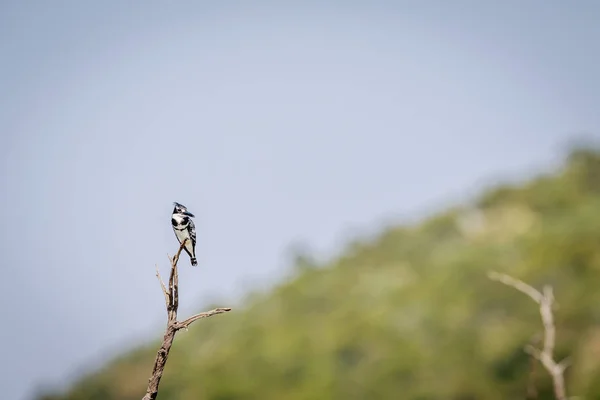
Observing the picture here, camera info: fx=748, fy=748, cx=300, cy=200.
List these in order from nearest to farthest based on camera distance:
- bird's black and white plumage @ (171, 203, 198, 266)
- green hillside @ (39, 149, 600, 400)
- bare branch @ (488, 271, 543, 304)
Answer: bare branch @ (488, 271, 543, 304) < bird's black and white plumage @ (171, 203, 198, 266) < green hillside @ (39, 149, 600, 400)

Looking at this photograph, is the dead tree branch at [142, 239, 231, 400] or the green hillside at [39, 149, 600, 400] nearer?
the dead tree branch at [142, 239, 231, 400]

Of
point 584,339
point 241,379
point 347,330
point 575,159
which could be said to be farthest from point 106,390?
point 575,159

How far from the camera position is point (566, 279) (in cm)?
7062

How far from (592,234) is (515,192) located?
113ft

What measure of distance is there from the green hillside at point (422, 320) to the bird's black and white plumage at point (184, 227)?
44.7 metres

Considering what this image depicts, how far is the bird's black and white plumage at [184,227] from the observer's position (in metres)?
9.88

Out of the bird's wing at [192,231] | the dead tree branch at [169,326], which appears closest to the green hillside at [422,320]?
the bird's wing at [192,231]

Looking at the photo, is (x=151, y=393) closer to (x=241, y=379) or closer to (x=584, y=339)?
(x=584, y=339)

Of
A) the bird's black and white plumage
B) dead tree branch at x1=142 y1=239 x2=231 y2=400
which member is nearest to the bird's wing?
the bird's black and white plumage

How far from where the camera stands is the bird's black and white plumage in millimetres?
9875

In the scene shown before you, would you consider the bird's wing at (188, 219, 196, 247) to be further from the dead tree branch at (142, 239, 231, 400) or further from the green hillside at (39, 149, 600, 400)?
the green hillside at (39, 149, 600, 400)

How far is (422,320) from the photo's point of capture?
270 ft

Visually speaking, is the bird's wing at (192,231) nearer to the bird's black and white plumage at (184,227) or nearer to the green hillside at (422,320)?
the bird's black and white plumage at (184,227)

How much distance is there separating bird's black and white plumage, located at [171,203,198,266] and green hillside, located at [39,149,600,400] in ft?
147
